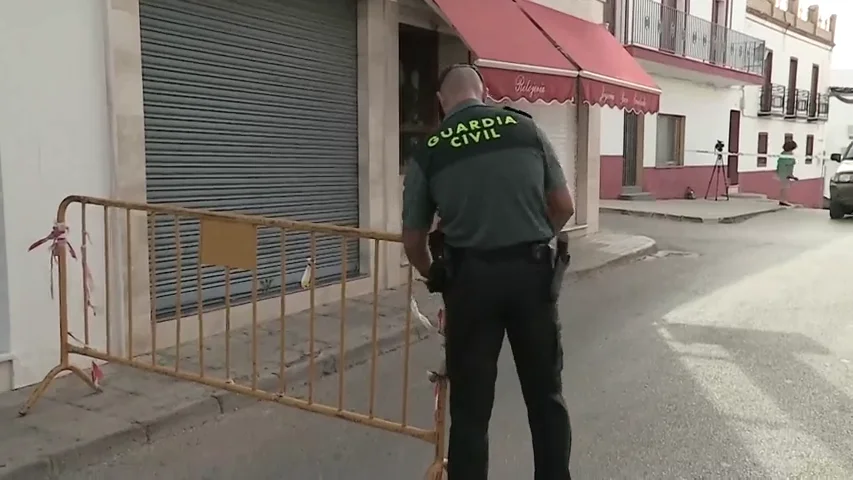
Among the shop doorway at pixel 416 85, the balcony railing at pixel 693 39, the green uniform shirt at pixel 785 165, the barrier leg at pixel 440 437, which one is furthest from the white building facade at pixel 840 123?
the barrier leg at pixel 440 437

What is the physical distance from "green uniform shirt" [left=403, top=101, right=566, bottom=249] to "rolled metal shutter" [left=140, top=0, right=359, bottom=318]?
2.87 metres

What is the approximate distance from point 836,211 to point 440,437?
18.2 metres

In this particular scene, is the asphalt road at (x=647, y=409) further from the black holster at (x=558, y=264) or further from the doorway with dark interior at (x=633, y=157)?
the doorway with dark interior at (x=633, y=157)

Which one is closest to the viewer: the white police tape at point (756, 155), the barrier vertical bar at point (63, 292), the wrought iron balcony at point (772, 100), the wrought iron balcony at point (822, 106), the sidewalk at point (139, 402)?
the sidewalk at point (139, 402)

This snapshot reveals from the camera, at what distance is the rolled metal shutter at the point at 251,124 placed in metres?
6.30

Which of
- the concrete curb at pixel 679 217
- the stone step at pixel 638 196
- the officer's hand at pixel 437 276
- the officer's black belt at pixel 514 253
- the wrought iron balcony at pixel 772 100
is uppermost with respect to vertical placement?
the wrought iron balcony at pixel 772 100

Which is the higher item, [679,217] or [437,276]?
[437,276]

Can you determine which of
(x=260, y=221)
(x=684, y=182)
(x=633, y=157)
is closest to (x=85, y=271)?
(x=260, y=221)

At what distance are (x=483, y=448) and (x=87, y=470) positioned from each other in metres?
2.24

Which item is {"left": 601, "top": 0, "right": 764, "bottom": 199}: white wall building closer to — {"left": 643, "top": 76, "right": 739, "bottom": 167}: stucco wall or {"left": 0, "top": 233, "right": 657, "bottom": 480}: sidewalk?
{"left": 643, "top": 76, "right": 739, "bottom": 167}: stucco wall

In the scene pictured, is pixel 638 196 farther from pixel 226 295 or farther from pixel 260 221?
pixel 260 221

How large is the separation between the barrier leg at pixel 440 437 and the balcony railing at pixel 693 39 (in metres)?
18.1

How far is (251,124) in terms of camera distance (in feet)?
23.6

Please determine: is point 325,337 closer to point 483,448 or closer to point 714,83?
point 483,448
